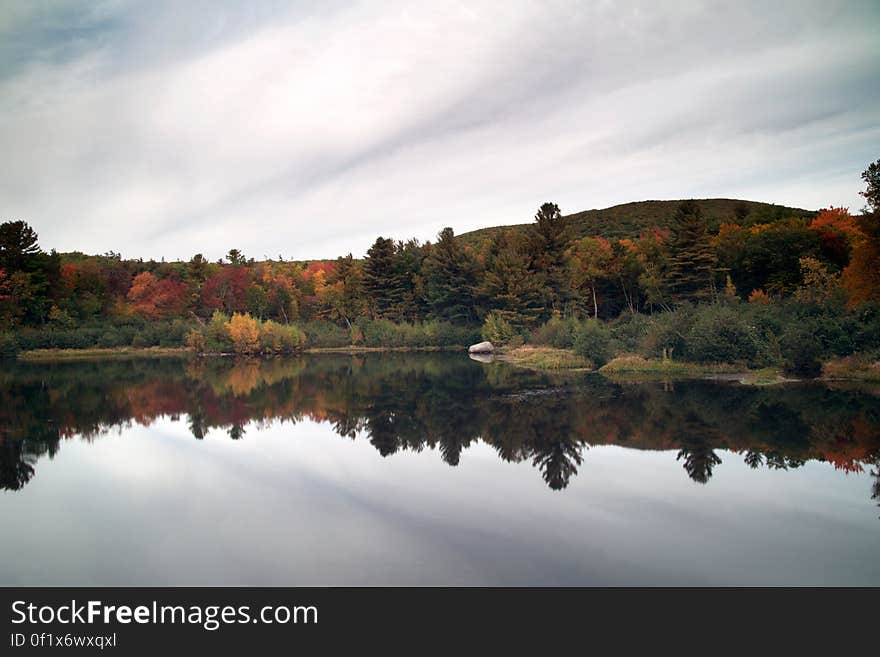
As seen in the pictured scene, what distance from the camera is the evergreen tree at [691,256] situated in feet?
128

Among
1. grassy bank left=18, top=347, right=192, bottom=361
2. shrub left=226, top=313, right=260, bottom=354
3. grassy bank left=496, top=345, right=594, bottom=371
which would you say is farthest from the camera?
grassy bank left=18, top=347, right=192, bottom=361

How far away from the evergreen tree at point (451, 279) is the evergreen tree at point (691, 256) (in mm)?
15099

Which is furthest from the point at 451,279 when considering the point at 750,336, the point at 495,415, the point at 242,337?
the point at 495,415

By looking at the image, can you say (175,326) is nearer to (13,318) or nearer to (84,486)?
(13,318)

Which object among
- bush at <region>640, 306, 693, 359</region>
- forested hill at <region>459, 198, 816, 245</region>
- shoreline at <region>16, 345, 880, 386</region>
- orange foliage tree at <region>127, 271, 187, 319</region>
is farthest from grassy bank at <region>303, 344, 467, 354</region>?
forested hill at <region>459, 198, 816, 245</region>

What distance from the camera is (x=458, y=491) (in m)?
8.30

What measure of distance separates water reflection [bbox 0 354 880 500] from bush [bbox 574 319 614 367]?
3.41m

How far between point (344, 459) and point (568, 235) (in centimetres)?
3707

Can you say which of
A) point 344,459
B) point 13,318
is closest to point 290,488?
point 344,459

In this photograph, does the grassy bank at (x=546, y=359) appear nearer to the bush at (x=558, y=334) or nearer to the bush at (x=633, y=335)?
the bush at (x=558, y=334)

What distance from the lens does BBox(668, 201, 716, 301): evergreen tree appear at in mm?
38969

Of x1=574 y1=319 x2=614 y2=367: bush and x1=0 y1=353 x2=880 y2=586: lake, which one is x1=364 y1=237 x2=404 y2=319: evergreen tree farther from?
x1=0 y1=353 x2=880 y2=586: lake

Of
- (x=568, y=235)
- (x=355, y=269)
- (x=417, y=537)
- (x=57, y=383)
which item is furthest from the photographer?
(x=355, y=269)
